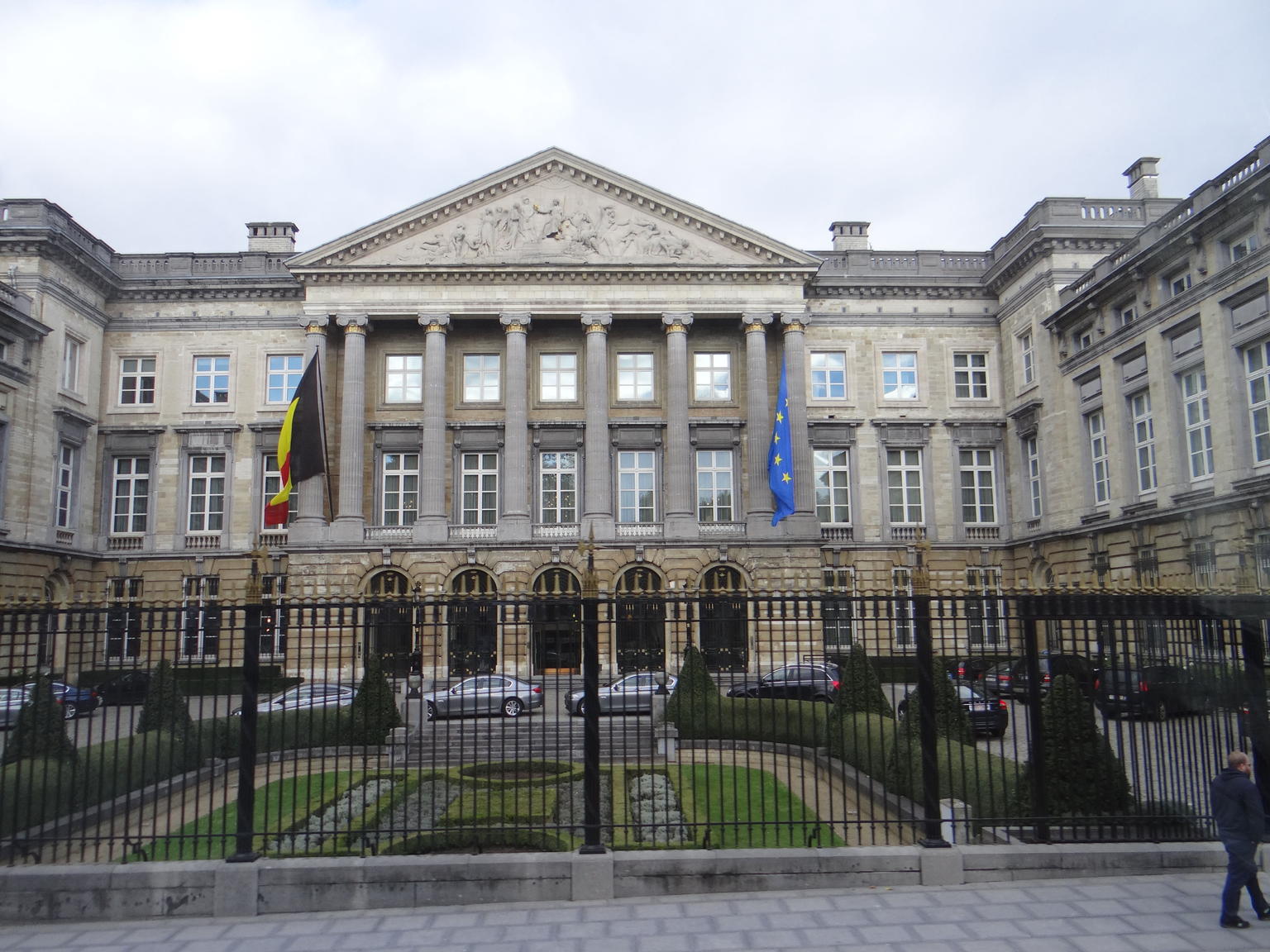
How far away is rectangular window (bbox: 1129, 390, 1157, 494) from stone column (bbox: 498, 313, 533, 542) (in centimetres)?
2356

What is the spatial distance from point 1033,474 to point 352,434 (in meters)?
30.0

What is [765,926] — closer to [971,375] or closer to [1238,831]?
[1238,831]

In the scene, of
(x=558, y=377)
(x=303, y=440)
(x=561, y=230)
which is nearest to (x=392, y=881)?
(x=303, y=440)

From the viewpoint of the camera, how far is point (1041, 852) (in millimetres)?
10445

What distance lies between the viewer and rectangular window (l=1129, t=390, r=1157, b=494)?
32.8 metres

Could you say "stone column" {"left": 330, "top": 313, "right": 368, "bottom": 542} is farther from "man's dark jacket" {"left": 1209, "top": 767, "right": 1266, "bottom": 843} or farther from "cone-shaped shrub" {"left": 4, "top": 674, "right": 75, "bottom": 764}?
"man's dark jacket" {"left": 1209, "top": 767, "right": 1266, "bottom": 843}

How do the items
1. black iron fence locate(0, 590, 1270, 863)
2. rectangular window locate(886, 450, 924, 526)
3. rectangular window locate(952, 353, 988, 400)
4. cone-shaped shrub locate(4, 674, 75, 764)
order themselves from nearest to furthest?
1. black iron fence locate(0, 590, 1270, 863)
2. cone-shaped shrub locate(4, 674, 75, 764)
3. rectangular window locate(886, 450, 924, 526)
4. rectangular window locate(952, 353, 988, 400)

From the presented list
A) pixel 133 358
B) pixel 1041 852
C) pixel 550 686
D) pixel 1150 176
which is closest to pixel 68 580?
pixel 133 358

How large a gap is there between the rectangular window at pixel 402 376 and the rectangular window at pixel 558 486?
669 cm

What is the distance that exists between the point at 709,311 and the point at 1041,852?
33161 millimetres

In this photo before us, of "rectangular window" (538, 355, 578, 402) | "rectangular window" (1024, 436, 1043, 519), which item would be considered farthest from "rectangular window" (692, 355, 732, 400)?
"rectangular window" (1024, 436, 1043, 519)

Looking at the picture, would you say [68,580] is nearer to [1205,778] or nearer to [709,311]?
[709,311]

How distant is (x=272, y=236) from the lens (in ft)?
156

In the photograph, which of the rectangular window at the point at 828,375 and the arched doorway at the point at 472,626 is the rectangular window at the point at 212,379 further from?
the arched doorway at the point at 472,626
